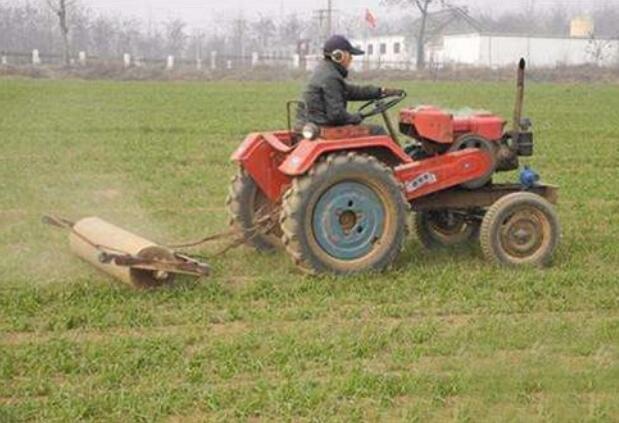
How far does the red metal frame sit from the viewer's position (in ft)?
23.8

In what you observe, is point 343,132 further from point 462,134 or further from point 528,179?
point 528,179

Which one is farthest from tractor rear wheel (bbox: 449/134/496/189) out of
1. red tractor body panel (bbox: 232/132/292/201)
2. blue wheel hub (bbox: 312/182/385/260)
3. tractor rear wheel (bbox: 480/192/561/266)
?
red tractor body panel (bbox: 232/132/292/201)

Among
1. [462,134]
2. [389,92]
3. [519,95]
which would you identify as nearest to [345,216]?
[389,92]

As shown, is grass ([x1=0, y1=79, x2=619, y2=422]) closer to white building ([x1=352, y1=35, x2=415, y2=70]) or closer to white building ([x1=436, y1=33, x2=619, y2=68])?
white building ([x1=436, y1=33, x2=619, y2=68])

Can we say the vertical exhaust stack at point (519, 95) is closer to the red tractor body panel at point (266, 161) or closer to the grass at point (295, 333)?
the grass at point (295, 333)

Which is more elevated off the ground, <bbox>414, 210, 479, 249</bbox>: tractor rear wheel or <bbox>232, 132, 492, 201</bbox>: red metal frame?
<bbox>232, 132, 492, 201</bbox>: red metal frame

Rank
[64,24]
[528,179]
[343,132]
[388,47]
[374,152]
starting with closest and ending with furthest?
1. [343,132]
2. [374,152]
3. [528,179]
4. [64,24]
5. [388,47]

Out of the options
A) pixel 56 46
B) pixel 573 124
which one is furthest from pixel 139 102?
pixel 56 46

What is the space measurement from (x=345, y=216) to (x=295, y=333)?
5.50ft

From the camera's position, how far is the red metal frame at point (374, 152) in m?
7.27

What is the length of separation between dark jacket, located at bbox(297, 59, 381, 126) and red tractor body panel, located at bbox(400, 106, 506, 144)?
0.60 meters

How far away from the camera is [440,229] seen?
846 centimetres

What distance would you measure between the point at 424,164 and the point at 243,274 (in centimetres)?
172

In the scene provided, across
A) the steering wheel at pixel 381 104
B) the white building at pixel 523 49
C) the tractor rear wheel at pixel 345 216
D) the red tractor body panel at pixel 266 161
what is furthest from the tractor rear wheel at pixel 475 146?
the white building at pixel 523 49
